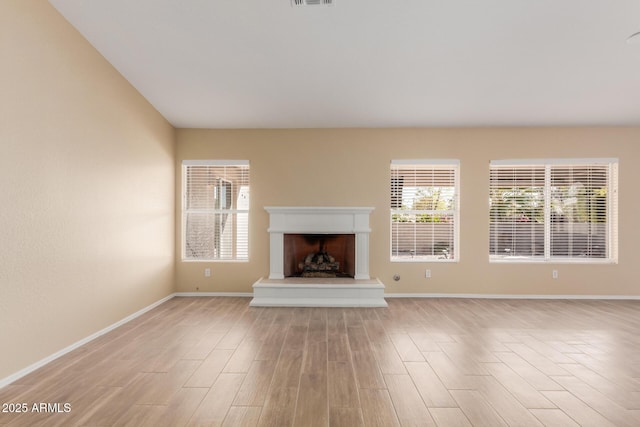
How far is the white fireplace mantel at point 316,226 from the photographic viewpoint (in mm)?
5395

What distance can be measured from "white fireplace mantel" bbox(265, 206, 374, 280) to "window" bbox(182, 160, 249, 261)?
21.5 inches

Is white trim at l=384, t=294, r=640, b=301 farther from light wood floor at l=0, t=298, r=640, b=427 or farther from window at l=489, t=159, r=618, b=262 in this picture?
light wood floor at l=0, t=298, r=640, b=427

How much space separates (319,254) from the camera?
575 centimetres

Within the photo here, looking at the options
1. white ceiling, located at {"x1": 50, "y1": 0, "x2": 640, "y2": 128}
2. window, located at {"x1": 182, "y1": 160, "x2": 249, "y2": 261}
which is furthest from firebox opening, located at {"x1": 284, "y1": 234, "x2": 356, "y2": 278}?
white ceiling, located at {"x1": 50, "y1": 0, "x2": 640, "y2": 128}

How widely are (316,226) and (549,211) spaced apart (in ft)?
12.3

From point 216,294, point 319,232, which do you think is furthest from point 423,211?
point 216,294

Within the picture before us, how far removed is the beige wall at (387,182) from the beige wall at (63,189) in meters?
1.38

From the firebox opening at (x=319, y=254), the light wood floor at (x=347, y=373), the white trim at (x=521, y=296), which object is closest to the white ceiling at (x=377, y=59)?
the firebox opening at (x=319, y=254)

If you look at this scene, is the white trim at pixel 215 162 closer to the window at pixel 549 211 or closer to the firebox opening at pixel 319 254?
the firebox opening at pixel 319 254

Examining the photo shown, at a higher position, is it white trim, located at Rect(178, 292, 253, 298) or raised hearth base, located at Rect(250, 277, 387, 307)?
raised hearth base, located at Rect(250, 277, 387, 307)

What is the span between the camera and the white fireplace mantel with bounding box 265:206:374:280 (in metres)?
5.39

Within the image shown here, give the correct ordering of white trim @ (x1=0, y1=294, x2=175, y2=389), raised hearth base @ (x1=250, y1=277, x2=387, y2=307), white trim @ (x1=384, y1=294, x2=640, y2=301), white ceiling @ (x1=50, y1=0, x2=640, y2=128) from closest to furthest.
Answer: white trim @ (x1=0, y1=294, x2=175, y2=389), white ceiling @ (x1=50, y1=0, x2=640, y2=128), raised hearth base @ (x1=250, y1=277, x2=387, y2=307), white trim @ (x1=384, y1=294, x2=640, y2=301)

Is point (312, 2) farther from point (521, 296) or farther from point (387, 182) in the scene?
point (521, 296)

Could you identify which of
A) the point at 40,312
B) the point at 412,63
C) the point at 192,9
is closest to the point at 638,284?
the point at 412,63
